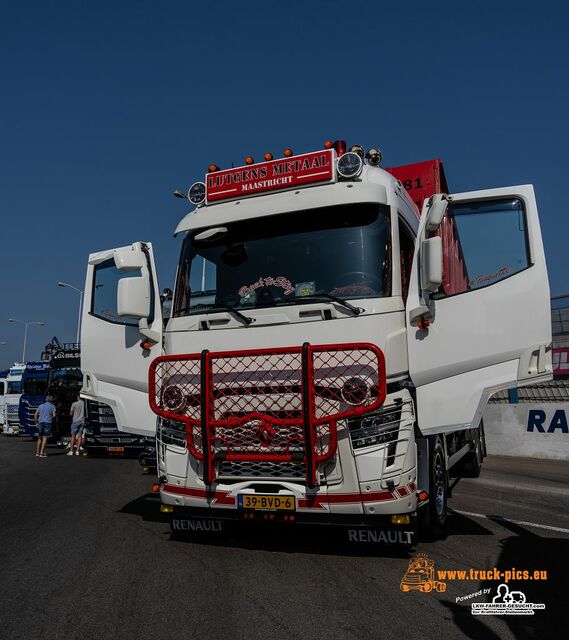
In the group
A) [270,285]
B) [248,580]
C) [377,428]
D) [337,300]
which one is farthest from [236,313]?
[248,580]

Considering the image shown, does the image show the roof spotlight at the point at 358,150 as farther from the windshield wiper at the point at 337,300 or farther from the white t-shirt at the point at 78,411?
the white t-shirt at the point at 78,411

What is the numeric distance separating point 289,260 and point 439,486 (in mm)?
2816

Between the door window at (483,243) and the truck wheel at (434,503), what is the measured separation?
167 centimetres

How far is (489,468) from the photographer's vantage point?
1339cm

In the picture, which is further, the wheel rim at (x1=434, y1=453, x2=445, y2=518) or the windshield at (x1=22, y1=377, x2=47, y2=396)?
the windshield at (x1=22, y1=377, x2=47, y2=396)

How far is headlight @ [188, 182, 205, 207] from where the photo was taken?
22.3ft

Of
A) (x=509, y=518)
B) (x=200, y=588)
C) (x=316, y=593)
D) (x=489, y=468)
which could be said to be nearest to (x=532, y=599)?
(x=316, y=593)

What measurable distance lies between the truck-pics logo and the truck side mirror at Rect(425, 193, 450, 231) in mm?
2905

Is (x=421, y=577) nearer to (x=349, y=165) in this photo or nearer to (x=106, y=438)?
(x=349, y=165)

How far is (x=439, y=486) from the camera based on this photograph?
6434mm

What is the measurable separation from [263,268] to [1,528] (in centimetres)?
Result: 420

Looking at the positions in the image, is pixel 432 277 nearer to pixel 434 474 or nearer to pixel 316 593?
pixel 434 474

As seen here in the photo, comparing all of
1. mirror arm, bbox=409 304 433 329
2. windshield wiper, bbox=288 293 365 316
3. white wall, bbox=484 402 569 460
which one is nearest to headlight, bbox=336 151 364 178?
windshield wiper, bbox=288 293 365 316

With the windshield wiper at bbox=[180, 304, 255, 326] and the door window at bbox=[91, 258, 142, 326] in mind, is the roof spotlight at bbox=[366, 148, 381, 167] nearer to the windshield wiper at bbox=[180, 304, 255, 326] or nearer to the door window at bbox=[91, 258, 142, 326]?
the windshield wiper at bbox=[180, 304, 255, 326]
